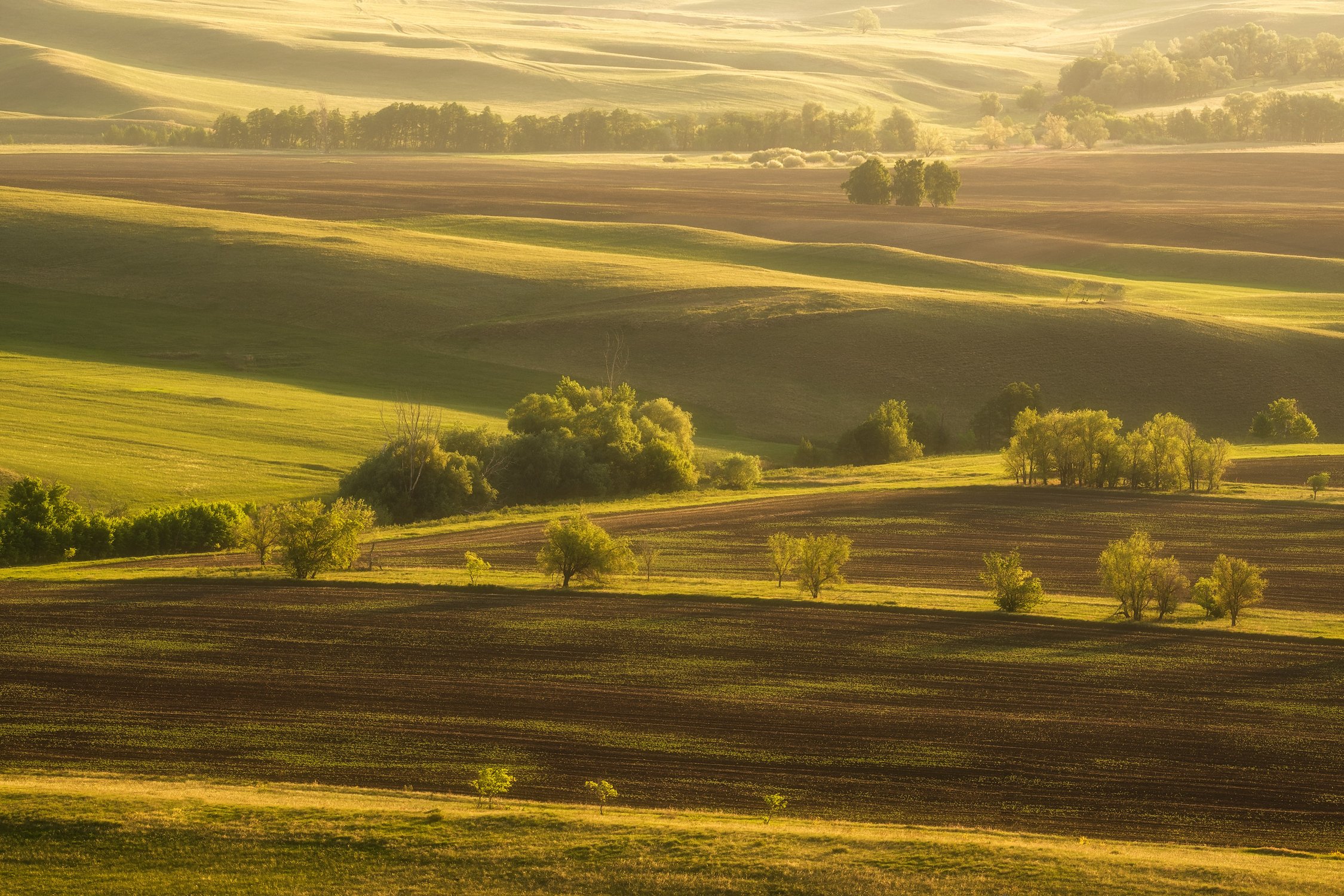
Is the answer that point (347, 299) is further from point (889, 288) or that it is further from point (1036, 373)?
point (1036, 373)

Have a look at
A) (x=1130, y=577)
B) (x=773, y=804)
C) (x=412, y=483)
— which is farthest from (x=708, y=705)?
(x=412, y=483)

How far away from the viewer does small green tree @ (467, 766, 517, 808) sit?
2552cm

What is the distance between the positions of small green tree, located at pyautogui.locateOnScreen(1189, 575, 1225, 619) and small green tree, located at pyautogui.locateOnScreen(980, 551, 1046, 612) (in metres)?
4.43

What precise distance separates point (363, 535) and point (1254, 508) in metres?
36.0

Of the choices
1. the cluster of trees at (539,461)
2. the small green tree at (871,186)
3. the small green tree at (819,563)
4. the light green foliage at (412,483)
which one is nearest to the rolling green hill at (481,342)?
the light green foliage at (412,483)

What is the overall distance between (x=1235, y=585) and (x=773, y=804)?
2061cm

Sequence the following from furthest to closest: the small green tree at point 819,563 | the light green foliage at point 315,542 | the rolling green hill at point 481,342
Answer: the rolling green hill at point 481,342 → the light green foliage at point 315,542 → the small green tree at point 819,563

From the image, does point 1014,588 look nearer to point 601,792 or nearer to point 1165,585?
point 1165,585

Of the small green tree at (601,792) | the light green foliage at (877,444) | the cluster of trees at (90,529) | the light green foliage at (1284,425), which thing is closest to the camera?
the small green tree at (601,792)

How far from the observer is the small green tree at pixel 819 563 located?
43281mm

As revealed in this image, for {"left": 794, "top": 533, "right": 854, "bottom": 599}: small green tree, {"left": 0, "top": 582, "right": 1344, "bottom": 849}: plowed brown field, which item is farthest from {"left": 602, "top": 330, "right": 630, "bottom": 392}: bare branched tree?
{"left": 0, "top": 582, "right": 1344, "bottom": 849}: plowed brown field

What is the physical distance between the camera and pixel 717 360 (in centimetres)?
8775

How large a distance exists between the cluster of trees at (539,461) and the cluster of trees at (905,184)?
3331 inches

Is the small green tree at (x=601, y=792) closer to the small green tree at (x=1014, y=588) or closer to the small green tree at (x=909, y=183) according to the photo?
the small green tree at (x=1014, y=588)
